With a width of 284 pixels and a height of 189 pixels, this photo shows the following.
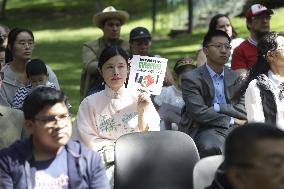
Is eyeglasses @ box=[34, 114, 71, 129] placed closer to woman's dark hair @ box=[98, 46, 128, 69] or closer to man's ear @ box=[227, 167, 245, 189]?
man's ear @ box=[227, 167, 245, 189]

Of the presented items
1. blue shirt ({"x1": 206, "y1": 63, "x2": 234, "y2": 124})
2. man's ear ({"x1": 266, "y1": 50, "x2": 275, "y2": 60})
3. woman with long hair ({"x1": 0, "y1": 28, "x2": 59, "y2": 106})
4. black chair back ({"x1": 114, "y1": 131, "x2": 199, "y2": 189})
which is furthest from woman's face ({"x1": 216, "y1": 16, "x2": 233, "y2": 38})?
black chair back ({"x1": 114, "y1": 131, "x2": 199, "y2": 189})

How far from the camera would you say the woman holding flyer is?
5812 mm

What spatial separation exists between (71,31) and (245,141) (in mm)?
23012

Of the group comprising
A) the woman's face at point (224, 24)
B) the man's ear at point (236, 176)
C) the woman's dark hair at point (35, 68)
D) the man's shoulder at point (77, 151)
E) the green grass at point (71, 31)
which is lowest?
the green grass at point (71, 31)

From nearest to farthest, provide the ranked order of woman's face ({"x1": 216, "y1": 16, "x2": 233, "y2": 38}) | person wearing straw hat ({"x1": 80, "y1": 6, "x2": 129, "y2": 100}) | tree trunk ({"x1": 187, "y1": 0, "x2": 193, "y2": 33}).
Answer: person wearing straw hat ({"x1": 80, "y1": 6, "x2": 129, "y2": 100}) < woman's face ({"x1": 216, "y1": 16, "x2": 233, "y2": 38}) < tree trunk ({"x1": 187, "y1": 0, "x2": 193, "y2": 33})

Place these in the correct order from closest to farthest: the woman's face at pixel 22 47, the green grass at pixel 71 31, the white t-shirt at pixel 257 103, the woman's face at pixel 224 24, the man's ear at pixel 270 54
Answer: the white t-shirt at pixel 257 103
the man's ear at pixel 270 54
the woman's face at pixel 22 47
the woman's face at pixel 224 24
the green grass at pixel 71 31

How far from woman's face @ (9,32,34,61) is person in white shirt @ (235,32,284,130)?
8.71ft

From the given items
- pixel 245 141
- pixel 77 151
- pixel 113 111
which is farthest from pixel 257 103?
pixel 245 141

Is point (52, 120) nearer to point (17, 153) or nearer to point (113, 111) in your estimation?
point (17, 153)

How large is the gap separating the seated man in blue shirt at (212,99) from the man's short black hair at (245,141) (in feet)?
9.74

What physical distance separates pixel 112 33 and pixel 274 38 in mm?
3003

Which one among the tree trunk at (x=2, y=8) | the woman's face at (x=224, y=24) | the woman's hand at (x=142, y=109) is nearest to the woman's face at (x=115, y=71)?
the woman's hand at (x=142, y=109)

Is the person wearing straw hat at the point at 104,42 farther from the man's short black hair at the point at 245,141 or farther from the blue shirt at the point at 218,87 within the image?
the man's short black hair at the point at 245,141

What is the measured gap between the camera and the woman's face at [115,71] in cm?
589
